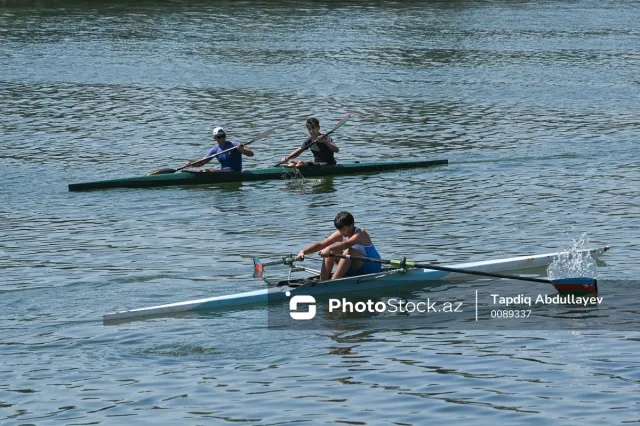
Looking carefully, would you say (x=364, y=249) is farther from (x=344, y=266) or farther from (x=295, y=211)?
(x=295, y=211)

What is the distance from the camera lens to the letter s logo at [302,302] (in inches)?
781

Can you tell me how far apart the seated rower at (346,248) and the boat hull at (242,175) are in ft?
37.2

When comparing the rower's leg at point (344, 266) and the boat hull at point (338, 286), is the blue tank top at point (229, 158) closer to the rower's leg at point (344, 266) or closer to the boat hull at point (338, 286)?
the boat hull at point (338, 286)

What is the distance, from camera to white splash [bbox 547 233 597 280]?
2222 cm

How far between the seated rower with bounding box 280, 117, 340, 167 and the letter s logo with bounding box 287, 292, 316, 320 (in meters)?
12.2

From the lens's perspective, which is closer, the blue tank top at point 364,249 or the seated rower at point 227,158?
the blue tank top at point 364,249

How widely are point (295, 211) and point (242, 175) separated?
3616 mm

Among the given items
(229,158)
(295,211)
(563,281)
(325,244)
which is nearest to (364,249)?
(325,244)

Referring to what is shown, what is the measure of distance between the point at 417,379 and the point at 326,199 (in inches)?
543

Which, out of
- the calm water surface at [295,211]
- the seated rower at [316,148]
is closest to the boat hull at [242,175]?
the seated rower at [316,148]

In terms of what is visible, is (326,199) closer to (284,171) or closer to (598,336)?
(284,171)

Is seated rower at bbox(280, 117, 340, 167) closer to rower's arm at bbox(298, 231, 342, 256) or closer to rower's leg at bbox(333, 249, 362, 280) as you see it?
rower's arm at bbox(298, 231, 342, 256)

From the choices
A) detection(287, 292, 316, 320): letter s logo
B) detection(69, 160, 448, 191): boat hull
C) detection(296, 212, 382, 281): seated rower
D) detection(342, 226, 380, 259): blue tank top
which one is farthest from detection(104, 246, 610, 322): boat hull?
detection(69, 160, 448, 191): boat hull

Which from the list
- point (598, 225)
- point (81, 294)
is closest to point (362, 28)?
point (598, 225)
